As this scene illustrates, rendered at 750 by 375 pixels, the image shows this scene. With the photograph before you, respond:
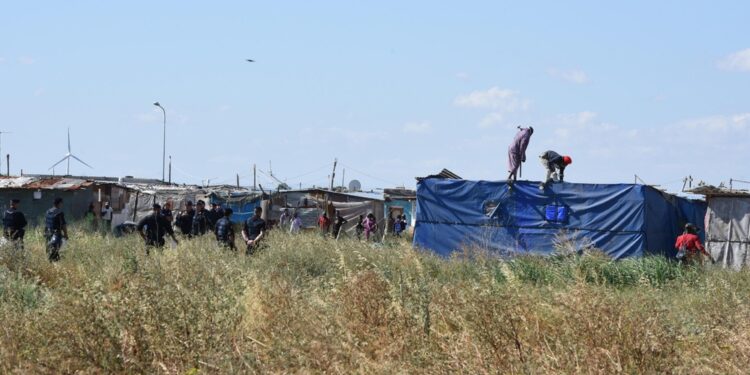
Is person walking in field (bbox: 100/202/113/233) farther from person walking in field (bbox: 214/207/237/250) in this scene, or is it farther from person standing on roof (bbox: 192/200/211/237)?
person walking in field (bbox: 214/207/237/250)

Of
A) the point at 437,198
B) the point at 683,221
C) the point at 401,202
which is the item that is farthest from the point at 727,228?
the point at 401,202

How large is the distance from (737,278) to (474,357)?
8.19 m

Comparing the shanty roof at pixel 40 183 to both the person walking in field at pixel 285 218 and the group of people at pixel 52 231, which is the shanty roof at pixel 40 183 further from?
the group of people at pixel 52 231

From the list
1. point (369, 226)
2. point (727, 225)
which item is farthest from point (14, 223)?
point (369, 226)

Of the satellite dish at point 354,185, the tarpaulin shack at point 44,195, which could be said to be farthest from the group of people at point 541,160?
the satellite dish at point 354,185

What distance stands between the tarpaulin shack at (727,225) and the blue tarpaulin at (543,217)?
99 centimetres

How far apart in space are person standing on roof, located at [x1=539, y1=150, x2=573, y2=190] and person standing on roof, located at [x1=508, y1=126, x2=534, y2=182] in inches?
17.1

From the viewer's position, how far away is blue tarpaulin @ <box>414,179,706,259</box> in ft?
63.9

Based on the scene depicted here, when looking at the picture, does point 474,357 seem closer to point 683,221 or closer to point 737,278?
point 737,278

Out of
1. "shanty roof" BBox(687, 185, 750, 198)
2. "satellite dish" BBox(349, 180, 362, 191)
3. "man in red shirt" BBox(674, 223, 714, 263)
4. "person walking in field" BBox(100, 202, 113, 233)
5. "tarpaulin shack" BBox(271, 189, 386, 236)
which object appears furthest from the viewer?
"satellite dish" BBox(349, 180, 362, 191)

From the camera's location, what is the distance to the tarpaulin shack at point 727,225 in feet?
64.5

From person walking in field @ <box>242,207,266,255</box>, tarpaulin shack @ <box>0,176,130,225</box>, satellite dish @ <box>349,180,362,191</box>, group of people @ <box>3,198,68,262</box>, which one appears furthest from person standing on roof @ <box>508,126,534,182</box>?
satellite dish @ <box>349,180,362,191</box>

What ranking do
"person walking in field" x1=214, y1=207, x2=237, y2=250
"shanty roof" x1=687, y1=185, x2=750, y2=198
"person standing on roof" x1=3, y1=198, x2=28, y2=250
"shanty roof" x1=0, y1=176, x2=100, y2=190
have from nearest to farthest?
A: "person standing on roof" x1=3, y1=198, x2=28, y2=250
"person walking in field" x1=214, y1=207, x2=237, y2=250
"shanty roof" x1=687, y1=185, x2=750, y2=198
"shanty roof" x1=0, y1=176, x2=100, y2=190

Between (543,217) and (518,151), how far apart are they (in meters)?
1.51
